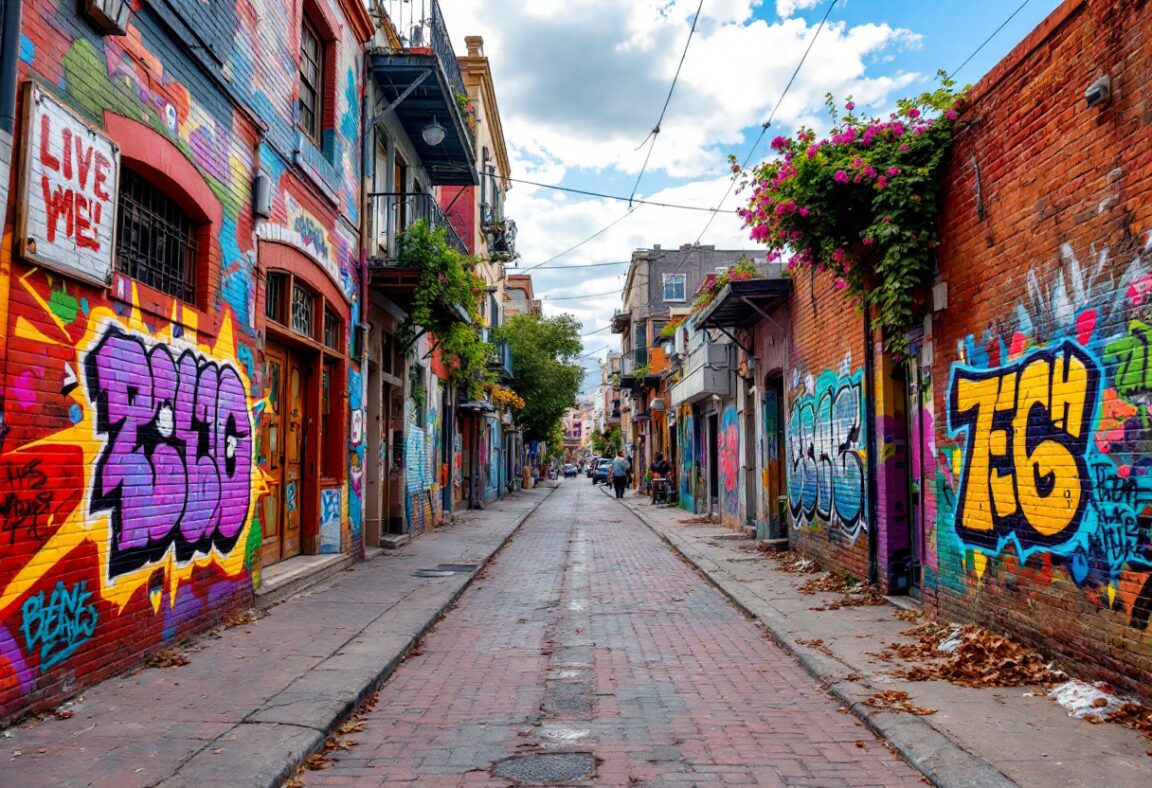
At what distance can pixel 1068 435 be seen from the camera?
19.1 feet

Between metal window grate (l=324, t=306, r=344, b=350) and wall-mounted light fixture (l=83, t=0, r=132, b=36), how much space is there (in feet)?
18.0

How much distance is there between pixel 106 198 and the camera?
227 inches

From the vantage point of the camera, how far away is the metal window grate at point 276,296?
31.4ft

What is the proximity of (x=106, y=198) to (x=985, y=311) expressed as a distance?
6.54 metres

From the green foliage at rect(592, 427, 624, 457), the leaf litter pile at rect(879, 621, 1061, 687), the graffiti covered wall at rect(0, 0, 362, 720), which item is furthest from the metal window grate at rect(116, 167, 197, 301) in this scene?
the green foliage at rect(592, 427, 624, 457)

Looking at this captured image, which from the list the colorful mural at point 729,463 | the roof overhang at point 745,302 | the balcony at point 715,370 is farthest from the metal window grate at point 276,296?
the colorful mural at point 729,463

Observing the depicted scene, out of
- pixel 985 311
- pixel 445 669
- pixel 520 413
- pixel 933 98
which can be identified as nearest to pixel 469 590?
pixel 445 669

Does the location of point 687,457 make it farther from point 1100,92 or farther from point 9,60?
point 9,60

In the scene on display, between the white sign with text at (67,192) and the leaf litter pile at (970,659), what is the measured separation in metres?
6.10

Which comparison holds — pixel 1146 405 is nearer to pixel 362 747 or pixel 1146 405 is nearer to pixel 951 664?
pixel 951 664

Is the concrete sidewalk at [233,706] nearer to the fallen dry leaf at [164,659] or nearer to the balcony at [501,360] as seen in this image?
the fallen dry leaf at [164,659]

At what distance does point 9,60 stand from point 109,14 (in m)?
1.09

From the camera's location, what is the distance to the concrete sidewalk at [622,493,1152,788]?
4191 millimetres

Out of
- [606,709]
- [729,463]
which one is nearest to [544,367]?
[729,463]
